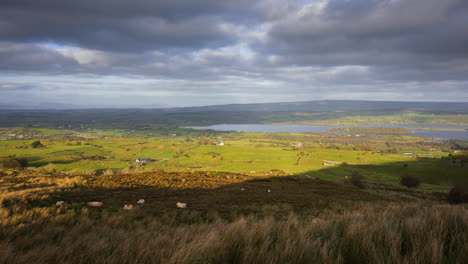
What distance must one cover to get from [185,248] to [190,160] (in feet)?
231

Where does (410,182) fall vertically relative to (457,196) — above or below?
below

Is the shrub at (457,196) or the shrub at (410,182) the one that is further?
the shrub at (410,182)

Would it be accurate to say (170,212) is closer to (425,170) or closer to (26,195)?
(26,195)

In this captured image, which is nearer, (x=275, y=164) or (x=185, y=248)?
(x=185, y=248)

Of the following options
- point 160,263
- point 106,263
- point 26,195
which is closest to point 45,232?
point 106,263

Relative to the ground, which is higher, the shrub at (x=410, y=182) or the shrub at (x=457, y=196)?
the shrub at (x=457, y=196)

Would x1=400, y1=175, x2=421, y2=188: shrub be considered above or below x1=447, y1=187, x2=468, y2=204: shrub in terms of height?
below

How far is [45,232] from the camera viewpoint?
399cm

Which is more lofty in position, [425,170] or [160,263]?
[160,263]

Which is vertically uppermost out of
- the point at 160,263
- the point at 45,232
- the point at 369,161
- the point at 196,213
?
the point at 160,263

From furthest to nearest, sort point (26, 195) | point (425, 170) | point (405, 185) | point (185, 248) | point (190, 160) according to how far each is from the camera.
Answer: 1. point (190, 160)
2. point (425, 170)
3. point (405, 185)
4. point (26, 195)
5. point (185, 248)

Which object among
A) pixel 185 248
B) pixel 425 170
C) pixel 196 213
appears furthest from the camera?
pixel 425 170

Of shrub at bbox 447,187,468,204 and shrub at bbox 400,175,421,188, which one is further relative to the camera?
shrub at bbox 400,175,421,188

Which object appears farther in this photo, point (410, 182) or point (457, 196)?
point (410, 182)
